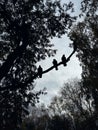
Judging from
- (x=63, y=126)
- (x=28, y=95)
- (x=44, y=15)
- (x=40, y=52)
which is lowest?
(x=28, y=95)

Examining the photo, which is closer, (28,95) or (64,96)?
(28,95)

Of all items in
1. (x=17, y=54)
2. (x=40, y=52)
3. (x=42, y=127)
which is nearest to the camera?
(x=17, y=54)

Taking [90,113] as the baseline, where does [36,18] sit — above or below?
below

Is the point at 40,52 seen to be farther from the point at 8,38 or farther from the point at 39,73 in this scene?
the point at 39,73

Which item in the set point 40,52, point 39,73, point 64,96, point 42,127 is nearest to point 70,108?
point 64,96

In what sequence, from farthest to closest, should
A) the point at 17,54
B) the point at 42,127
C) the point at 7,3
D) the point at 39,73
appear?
the point at 42,127 → the point at 7,3 → the point at 17,54 → the point at 39,73

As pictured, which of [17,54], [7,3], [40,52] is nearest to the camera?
[17,54]

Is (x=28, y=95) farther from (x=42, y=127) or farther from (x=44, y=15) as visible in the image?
(x=42, y=127)

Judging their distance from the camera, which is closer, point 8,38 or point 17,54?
point 17,54

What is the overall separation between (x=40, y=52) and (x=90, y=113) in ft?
140

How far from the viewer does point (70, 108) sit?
64875 mm

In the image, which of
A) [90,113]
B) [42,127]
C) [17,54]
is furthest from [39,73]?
[42,127]

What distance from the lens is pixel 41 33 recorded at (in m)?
17.9

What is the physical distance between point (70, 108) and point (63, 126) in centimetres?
545
